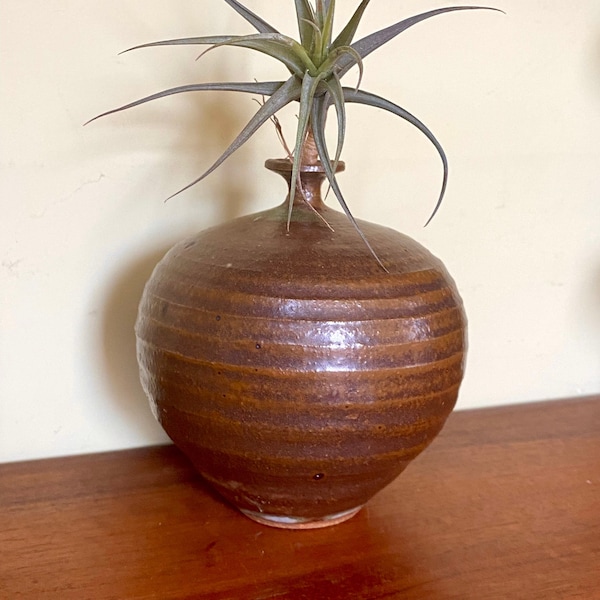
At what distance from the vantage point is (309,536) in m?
0.72

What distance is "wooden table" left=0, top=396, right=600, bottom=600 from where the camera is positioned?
0.63 meters

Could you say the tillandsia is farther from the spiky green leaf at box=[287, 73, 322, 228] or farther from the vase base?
the vase base

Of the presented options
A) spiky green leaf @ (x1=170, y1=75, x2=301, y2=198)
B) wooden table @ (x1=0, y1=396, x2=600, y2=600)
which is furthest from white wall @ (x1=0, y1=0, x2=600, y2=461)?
spiky green leaf @ (x1=170, y1=75, x2=301, y2=198)

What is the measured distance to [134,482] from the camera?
0.83 metres

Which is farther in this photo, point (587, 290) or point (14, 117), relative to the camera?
point (587, 290)

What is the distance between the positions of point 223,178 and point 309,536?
0.44 metres

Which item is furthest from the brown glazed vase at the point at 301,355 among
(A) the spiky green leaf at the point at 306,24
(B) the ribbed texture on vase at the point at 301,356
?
(A) the spiky green leaf at the point at 306,24

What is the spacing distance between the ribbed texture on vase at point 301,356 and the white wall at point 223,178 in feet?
0.70

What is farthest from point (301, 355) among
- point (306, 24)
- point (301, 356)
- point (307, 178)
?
point (306, 24)

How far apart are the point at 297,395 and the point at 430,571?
0.73 feet

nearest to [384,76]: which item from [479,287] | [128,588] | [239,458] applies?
[479,287]

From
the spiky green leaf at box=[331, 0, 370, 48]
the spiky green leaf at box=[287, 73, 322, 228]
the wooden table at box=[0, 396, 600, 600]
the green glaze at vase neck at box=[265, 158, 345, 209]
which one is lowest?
the wooden table at box=[0, 396, 600, 600]

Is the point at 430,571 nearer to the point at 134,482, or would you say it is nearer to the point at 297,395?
the point at 297,395

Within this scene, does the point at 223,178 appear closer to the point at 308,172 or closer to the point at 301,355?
the point at 308,172
